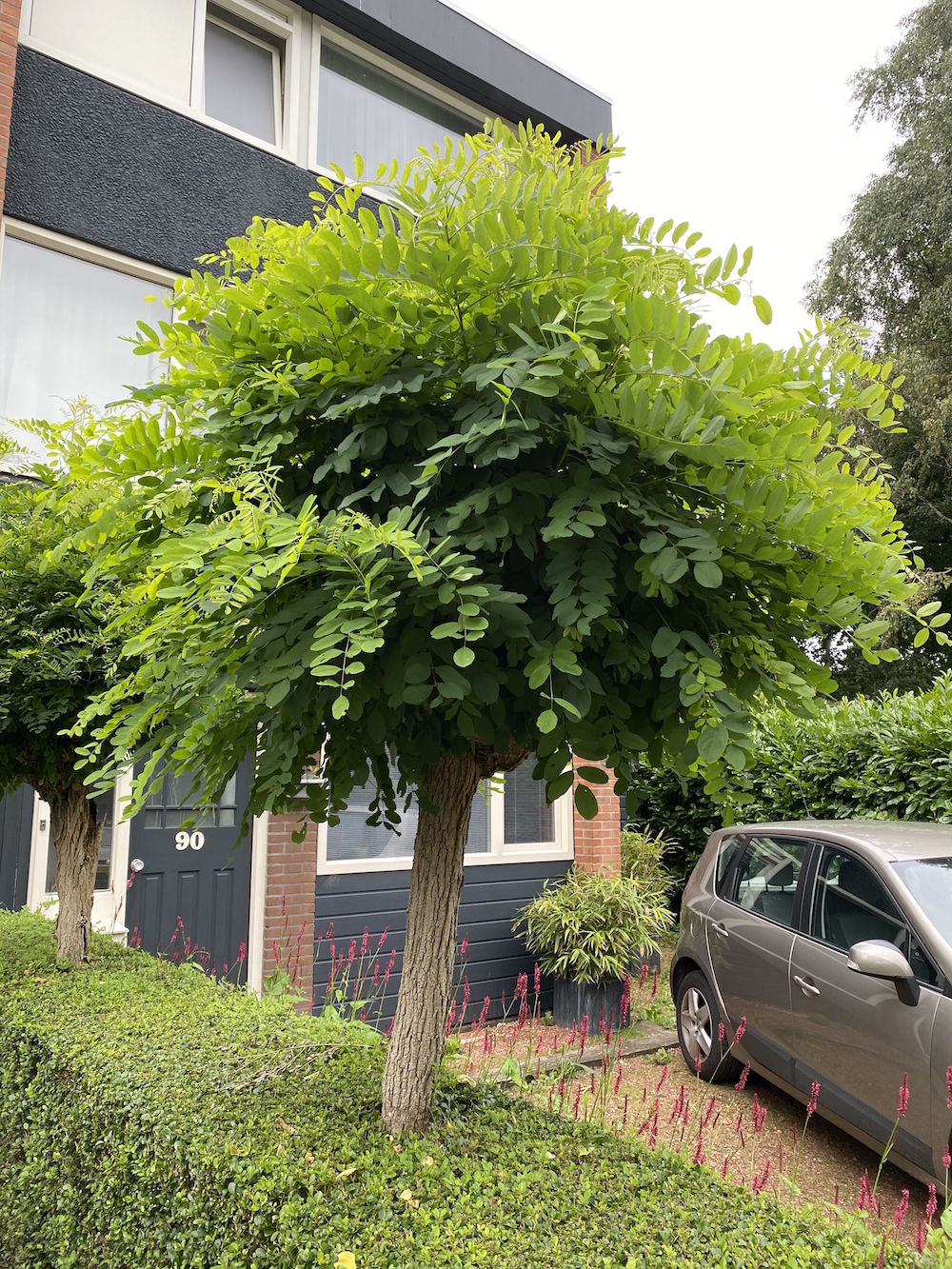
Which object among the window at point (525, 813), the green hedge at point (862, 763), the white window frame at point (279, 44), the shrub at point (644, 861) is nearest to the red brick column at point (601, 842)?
the window at point (525, 813)

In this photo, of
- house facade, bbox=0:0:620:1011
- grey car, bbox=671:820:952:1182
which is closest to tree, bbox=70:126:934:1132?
grey car, bbox=671:820:952:1182

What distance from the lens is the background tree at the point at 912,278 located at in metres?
17.3

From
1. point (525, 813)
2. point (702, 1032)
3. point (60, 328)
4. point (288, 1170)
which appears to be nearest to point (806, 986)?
point (702, 1032)

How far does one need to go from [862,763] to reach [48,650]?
647 centimetres

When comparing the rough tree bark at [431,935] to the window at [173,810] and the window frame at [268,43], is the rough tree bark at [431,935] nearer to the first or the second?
the window at [173,810]

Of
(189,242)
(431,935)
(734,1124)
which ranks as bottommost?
(734,1124)

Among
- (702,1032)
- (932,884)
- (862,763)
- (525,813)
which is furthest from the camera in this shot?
(525,813)

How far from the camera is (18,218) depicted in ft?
21.8

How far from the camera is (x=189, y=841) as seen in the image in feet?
23.3

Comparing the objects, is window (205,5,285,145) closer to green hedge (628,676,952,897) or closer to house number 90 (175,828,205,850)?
house number 90 (175,828,205,850)

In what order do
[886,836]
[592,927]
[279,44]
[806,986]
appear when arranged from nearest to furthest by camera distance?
[806,986]
[886,836]
[592,927]
[279,44]

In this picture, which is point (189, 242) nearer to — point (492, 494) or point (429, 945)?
point (492, 494)

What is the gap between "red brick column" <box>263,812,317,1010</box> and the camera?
707 centimetres

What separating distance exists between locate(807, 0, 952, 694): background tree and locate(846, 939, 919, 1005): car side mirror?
13591mm
